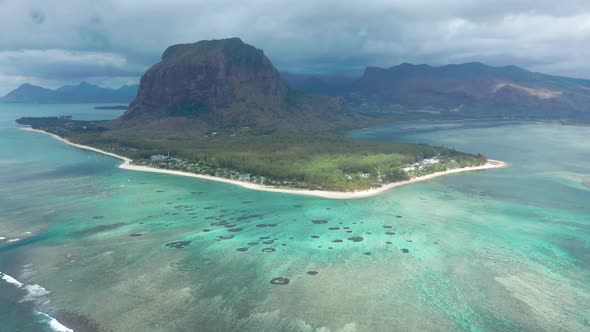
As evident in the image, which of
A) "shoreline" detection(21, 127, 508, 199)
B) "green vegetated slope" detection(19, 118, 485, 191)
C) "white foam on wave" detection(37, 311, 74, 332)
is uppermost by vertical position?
"green vegetated slope" detection(19, 118, 485, 191)

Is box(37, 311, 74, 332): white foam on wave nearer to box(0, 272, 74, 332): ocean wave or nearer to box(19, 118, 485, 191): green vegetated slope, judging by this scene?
box(0, 272, 74, 332): ocean wave

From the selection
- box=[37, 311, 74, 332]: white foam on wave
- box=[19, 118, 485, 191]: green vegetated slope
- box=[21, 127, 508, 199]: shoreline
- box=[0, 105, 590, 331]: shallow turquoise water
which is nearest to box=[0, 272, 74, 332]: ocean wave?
box=[37, 311, 74, 332]: white foam on wave

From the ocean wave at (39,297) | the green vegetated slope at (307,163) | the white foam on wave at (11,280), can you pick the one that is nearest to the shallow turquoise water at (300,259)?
the white foam on wave at (11,280)

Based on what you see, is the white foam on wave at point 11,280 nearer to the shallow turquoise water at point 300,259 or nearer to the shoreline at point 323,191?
the shallow turquoise water at point 300,259

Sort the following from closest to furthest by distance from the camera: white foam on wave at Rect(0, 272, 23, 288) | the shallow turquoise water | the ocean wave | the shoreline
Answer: the ocean wave
the shallow turquoise water
white foam on wave at Rect(0, 272, 23, 288)
the shoreline

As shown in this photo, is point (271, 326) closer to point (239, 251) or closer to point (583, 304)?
point (239, 251)

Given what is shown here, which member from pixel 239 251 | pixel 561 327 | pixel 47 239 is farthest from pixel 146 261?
pixel 561 327
